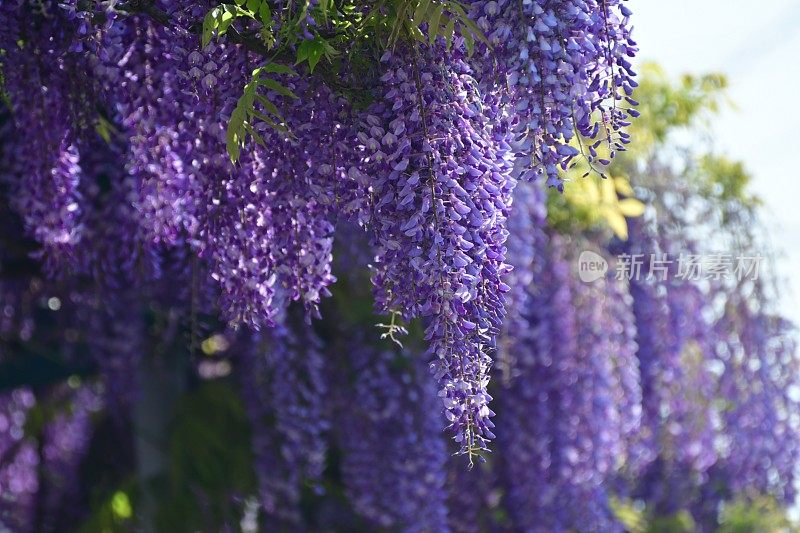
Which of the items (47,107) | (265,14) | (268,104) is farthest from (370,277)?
(265,14)

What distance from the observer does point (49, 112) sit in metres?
2.75

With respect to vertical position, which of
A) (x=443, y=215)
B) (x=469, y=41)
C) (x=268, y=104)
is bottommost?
(x=443, y=215)

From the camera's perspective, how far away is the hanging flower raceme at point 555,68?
2080 mm

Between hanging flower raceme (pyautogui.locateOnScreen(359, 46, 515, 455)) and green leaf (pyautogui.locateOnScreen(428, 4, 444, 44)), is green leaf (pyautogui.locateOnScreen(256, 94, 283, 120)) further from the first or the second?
green leaf (pyautogui.locateOnScreen(428, 4, 444, 44))

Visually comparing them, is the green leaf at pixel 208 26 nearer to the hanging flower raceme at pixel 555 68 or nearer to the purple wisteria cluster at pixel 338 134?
the purple wisteria cluster at pixel 338 134

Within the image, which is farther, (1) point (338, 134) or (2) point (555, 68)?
(1) point (338, 134)

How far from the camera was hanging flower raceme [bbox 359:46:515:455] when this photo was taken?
7.00 ft

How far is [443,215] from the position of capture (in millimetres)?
2135

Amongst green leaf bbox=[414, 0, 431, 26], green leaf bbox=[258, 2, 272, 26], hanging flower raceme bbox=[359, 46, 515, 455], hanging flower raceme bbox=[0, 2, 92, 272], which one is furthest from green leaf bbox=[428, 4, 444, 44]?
hanging flower raceme bbox=[0, 2, 92, 272]

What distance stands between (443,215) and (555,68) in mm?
324

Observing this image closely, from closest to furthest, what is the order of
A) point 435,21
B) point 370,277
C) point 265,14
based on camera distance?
point 435,21 < point 265,14 < point 370,277

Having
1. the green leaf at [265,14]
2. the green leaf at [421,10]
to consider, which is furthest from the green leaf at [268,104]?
the green leaf at [421,10]

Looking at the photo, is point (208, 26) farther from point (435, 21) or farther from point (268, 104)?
point (435, 21)

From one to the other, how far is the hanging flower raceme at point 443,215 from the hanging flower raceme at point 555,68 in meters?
0.10
